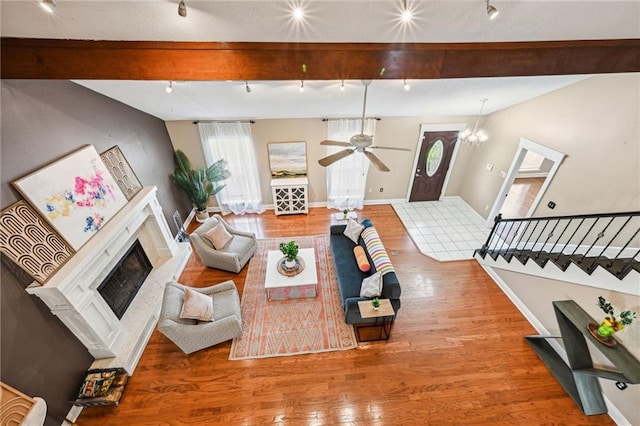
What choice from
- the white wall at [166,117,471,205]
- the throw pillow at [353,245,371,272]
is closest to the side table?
the throw pillow at [353,245,371,272]

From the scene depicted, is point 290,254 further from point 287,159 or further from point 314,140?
point 314,140

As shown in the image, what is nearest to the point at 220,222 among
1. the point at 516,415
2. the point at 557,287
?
the point at 516,415

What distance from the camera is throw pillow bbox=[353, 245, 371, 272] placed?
383 cm

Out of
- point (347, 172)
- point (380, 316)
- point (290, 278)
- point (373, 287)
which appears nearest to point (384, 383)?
point (380, 316)

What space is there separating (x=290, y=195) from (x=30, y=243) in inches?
164

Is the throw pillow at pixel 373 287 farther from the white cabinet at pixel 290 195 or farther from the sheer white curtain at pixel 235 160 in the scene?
the sheer white curtain at pixel 235 160

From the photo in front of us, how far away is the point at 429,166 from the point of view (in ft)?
20.0

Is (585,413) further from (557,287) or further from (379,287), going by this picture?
(379,287)

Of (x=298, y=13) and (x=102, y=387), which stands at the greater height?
(x=298, y=13)

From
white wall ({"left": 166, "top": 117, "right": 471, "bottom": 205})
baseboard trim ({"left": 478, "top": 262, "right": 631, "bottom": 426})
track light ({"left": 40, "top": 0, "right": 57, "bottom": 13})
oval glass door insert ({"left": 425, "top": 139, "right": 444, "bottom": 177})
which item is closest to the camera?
track light ({"left": 40, "top": 0, "right": 57, "bottom": 13})

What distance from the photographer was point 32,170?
237 cm

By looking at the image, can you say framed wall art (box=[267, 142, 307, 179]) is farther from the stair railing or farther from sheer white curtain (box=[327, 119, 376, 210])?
the stair railing

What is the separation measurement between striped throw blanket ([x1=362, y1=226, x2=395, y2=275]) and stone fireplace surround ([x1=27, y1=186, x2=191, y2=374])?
135 inches

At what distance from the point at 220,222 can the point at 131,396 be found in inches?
105
